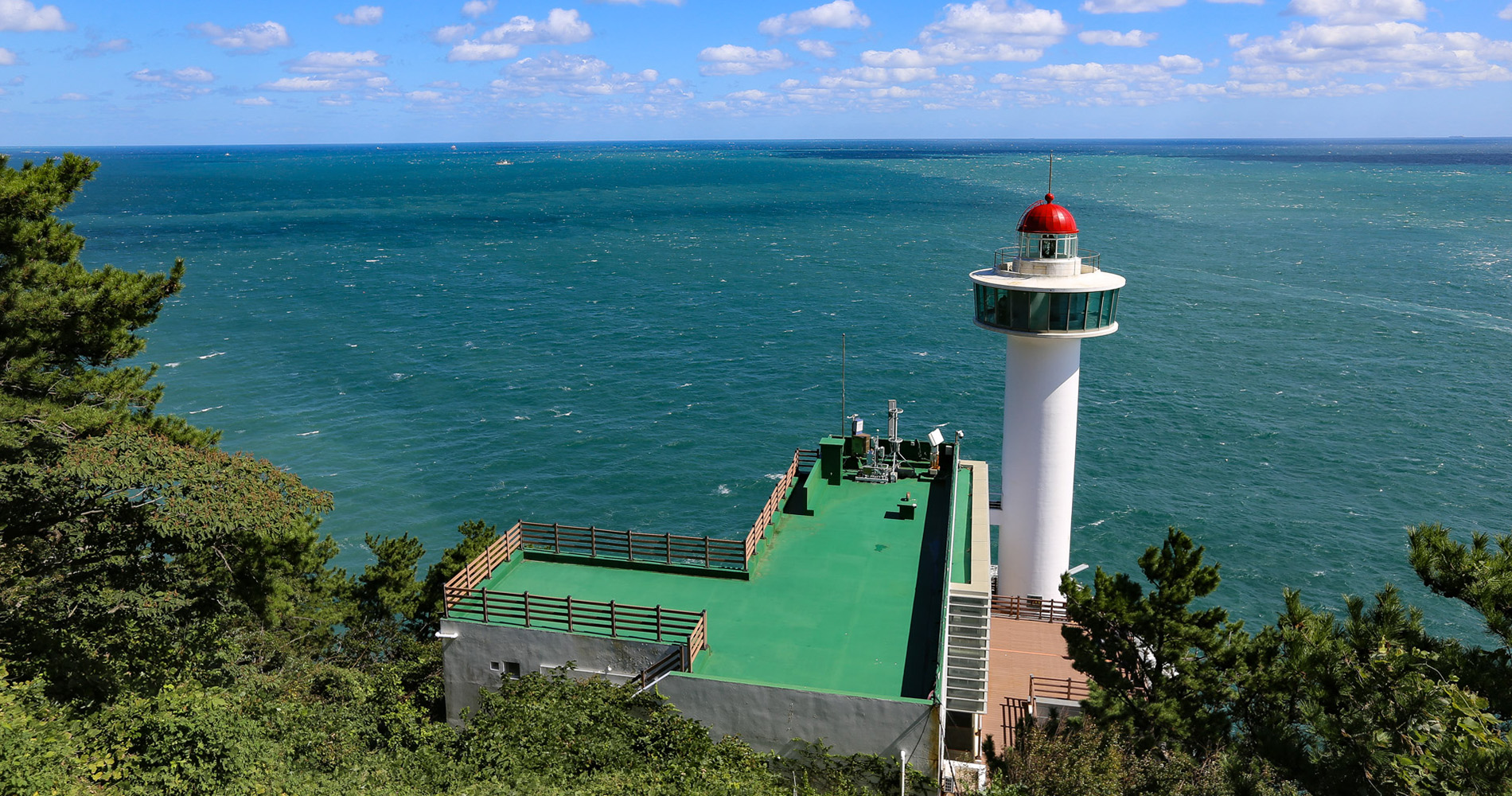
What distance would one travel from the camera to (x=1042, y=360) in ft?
96.8

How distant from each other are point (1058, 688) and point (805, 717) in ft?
33.0

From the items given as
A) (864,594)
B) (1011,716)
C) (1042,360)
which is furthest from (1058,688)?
(1042,360)

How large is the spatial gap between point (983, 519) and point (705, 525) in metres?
23.3

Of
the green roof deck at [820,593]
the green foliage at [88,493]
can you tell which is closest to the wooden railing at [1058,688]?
the green roof deck at [820,593]

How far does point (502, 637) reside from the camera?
22.7 meters

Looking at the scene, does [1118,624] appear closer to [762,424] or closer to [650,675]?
[650,675]

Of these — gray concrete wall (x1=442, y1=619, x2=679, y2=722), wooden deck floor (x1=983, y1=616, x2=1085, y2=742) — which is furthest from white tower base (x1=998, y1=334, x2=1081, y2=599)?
gray concrete wall (x1=442, y1=619, x2=679, y2=722)

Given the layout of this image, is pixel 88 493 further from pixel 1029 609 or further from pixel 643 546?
pixel 1029 609

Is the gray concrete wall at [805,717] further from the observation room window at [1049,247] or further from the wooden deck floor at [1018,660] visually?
the observation room window at [1049,247]

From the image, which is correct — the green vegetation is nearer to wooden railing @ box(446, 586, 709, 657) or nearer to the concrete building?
the concrete building

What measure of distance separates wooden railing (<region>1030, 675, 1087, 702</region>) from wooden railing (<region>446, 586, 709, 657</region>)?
1000cm

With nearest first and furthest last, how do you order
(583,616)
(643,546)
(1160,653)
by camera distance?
1. (1160,653)
2. (583,616)
3. (643,546)

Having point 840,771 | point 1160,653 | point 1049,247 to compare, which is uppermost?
point 1049,247

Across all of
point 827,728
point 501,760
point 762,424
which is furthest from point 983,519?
point 762,424
